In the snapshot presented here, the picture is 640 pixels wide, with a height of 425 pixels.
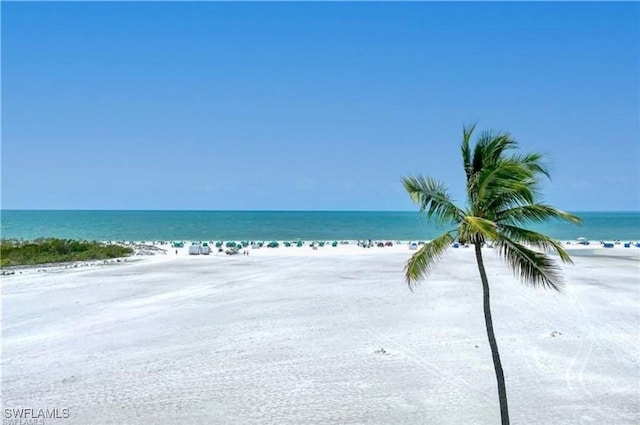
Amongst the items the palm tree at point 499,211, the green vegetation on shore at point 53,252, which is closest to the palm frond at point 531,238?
the palm tree at point 499,211

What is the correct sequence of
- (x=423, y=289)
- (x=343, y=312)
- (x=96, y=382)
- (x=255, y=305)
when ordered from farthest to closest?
(x=423, y=289)
(x=255, y=305)
(x=343, y=312)
(x=96, y=382)

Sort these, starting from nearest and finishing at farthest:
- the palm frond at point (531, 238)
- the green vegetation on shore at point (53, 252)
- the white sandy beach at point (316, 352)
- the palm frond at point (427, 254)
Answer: the palm frond at point (531, 238), the palm frond at point (427, 254), the white sandy beach at point (316, 352), the green vegetation on shore at point (53, 252)

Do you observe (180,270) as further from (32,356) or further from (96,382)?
(96,382)

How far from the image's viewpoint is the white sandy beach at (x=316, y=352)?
12141 mm

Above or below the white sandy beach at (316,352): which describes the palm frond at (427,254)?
above

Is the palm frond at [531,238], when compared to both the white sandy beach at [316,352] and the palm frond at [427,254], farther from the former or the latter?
the white sandy beach at [316,352]

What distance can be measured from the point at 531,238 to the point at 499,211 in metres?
0.62

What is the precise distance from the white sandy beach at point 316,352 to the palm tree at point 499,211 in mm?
4777

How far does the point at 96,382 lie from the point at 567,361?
41.6 feet

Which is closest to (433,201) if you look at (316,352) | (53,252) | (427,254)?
(427,254)

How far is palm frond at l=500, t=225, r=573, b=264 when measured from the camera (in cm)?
811

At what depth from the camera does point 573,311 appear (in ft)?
73.2

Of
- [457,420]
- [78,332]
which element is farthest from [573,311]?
[78,332]

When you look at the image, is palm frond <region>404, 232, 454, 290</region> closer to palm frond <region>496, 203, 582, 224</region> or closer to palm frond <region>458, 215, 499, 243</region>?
palm frond <region>458, 215, 499, 243</region>
